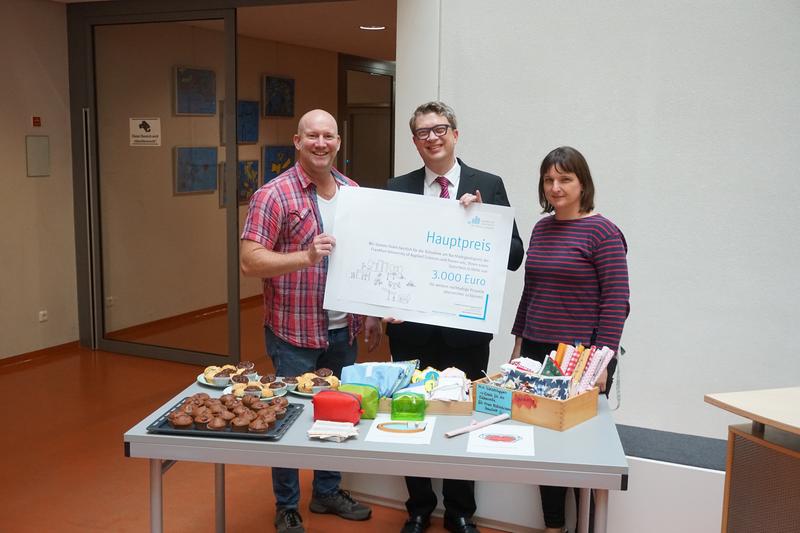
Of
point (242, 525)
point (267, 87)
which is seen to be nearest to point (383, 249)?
point (242, 525)

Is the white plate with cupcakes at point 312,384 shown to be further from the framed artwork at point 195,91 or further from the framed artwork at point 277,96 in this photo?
the framed artwork at point 277,96

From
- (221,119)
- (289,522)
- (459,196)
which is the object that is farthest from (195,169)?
(459,196)

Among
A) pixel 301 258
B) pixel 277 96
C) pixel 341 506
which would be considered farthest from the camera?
pixel 277 96

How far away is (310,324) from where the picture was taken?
3.27 m

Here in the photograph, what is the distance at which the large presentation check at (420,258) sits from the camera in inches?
119

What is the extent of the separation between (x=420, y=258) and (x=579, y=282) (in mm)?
586

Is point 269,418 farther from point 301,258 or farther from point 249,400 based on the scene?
point 301,258

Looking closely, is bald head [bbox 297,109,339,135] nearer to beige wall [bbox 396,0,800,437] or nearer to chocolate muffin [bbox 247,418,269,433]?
chocolate muffin [bbox 247,418,269,433]

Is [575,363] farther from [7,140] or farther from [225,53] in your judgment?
[7,140]

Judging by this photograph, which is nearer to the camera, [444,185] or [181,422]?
[181,422]

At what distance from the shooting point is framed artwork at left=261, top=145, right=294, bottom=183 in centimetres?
835

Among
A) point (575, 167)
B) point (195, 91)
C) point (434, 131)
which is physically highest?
point (195, 91)

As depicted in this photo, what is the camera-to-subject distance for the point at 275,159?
8.52 metres

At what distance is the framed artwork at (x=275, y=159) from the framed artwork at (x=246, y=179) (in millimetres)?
335
